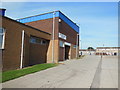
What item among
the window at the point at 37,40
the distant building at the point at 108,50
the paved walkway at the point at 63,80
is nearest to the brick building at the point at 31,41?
the window at the point at 37,40

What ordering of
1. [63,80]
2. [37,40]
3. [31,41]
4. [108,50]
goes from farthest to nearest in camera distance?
[108,50] → [37,40] → [31,41] → [63,80]

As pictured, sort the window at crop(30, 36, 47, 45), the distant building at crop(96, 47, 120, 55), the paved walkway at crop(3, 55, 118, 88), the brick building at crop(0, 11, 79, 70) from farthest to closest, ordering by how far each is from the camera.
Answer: the distant building at crop(96, 47, 120, 55)
the window at crop(30, 36, 47, 45)
the brick building at crop(0, 11, 79, 70)
the paved walkway at crop(3, 55, 118, 88)

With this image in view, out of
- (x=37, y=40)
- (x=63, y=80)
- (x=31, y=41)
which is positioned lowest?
(x=63, y=80)

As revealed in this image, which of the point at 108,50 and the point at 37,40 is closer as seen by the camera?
the point at 37,40

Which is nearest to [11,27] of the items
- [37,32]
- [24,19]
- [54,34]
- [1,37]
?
[1,37]

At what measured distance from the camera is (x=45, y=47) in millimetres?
18062

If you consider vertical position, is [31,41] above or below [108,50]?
above

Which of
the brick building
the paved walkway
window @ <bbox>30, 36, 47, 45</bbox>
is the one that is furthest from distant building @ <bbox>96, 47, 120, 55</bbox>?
the paved walkway

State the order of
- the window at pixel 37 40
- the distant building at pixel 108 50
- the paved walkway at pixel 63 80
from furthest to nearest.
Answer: the distant building at pixel 108 50
the window at pixel 37 40
the paved walkway at pixel 63 80

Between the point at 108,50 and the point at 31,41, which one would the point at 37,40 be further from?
the point at 108,50

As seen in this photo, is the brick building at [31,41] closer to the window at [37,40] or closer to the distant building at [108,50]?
the window at [37,40]

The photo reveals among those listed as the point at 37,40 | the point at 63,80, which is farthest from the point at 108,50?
the point at 63,80

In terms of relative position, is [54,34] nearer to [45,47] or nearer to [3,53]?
[45,47]

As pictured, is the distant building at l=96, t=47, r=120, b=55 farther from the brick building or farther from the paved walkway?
the paved walkway
